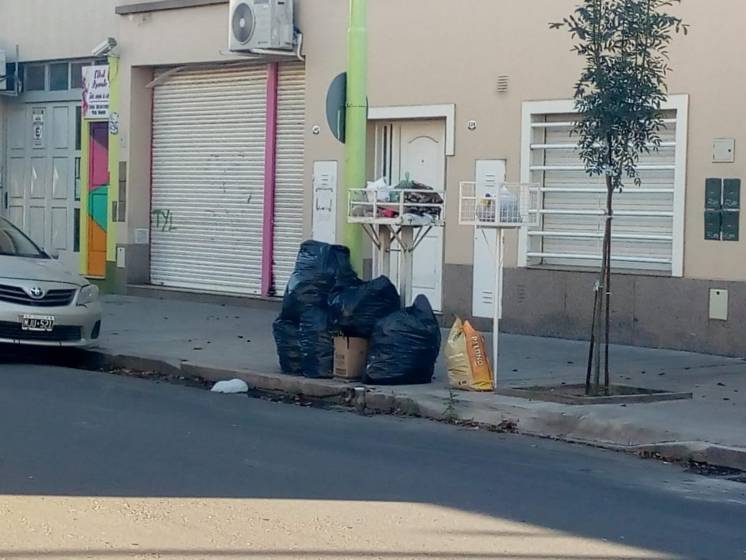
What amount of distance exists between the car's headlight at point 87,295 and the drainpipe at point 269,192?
16.8 feet

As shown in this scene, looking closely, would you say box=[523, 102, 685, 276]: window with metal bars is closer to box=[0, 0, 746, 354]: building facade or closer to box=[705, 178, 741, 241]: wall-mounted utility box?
box=[0, 0, 746, 354]: building facade

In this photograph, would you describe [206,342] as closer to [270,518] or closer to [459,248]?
[459,248]

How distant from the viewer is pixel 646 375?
43.2ft

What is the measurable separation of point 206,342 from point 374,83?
429 centimetres

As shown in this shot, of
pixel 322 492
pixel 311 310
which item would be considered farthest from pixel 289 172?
pixel 322 492

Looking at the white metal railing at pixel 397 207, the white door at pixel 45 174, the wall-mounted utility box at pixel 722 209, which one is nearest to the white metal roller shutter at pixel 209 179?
the white door at pixel 45 174

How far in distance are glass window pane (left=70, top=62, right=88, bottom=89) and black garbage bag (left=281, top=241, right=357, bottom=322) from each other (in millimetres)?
10454

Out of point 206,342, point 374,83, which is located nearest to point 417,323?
point 206,342

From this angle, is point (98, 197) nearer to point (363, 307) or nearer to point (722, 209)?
point (363, 307)

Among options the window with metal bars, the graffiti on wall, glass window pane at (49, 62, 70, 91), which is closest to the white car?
the window with metal bars

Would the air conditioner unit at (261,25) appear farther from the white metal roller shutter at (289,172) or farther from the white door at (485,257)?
the white door at (485,257)

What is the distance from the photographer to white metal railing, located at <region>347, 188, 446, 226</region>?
12.5m

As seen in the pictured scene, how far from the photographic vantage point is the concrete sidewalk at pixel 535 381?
10.4 metres

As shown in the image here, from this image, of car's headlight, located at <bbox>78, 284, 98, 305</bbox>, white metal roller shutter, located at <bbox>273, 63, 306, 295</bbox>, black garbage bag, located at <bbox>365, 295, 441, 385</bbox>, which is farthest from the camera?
white metal roller shutter, located at <bbox>273, 63, 306, 295</bbox>
